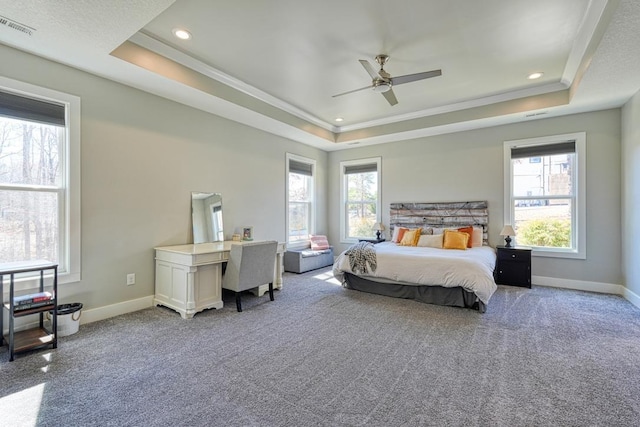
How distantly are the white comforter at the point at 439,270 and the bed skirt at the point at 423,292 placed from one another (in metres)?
0.17

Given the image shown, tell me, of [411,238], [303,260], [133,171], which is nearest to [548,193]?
[411,238]

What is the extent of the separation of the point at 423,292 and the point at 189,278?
9.89ft

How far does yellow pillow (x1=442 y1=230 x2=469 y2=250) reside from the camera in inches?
192

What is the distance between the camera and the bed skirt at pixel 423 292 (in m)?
3.74

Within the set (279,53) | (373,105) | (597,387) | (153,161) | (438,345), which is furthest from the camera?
(373,105)

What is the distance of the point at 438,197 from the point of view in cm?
589

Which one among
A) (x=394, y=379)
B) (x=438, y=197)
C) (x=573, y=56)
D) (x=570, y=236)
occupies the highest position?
(x=573, y=56)

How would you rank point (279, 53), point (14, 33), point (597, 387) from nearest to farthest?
point (597, 387) < point (14, 33) < point (279, 53)

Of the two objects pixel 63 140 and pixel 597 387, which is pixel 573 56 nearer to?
pixel 597 387

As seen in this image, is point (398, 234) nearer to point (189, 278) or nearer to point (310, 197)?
point (310, 197)

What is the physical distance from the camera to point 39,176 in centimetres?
303

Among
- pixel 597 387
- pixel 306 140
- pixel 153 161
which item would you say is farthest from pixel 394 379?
pixel 306 140

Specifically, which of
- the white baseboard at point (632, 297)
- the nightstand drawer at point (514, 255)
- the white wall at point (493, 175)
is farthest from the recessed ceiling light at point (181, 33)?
the white baseboard at point (632, 297)

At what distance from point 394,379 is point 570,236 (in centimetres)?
440
